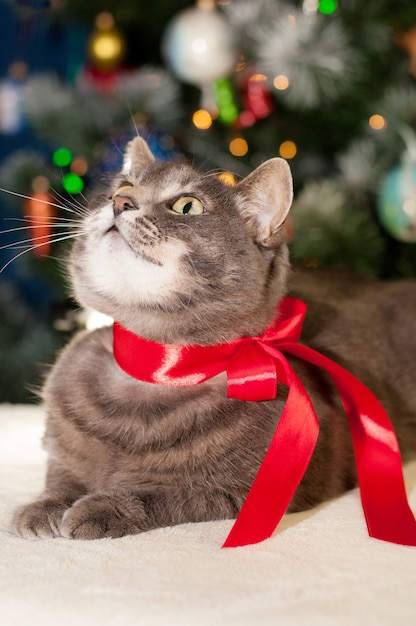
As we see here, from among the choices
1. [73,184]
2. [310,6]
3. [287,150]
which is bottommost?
[73,184]

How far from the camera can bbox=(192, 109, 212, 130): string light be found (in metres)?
2.00

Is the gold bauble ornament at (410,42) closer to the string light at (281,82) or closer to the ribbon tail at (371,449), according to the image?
the string light at (281,82)

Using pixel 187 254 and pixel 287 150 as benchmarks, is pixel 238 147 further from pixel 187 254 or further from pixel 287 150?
pixel 187 254

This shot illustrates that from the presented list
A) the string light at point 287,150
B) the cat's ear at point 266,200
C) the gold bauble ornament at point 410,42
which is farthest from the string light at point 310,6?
the cat's ear at point 266,200

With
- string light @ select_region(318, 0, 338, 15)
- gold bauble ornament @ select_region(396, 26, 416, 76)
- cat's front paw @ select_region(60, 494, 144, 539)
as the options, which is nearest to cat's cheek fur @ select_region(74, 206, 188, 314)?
cat's front paw @ select_region(60, 494, 144, 539)

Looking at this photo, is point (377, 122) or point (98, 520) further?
point (377, 122)

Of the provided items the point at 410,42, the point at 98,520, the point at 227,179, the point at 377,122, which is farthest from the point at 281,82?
the point at 98,520

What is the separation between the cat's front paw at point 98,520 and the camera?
95cm

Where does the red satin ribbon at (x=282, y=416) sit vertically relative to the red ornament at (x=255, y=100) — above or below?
below

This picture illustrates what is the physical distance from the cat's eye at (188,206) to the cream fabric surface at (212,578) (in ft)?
1.39

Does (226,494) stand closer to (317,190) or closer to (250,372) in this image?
(250,372)

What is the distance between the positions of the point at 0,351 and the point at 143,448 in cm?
138

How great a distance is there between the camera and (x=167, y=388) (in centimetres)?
108

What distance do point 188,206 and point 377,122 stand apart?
0.93 meters
